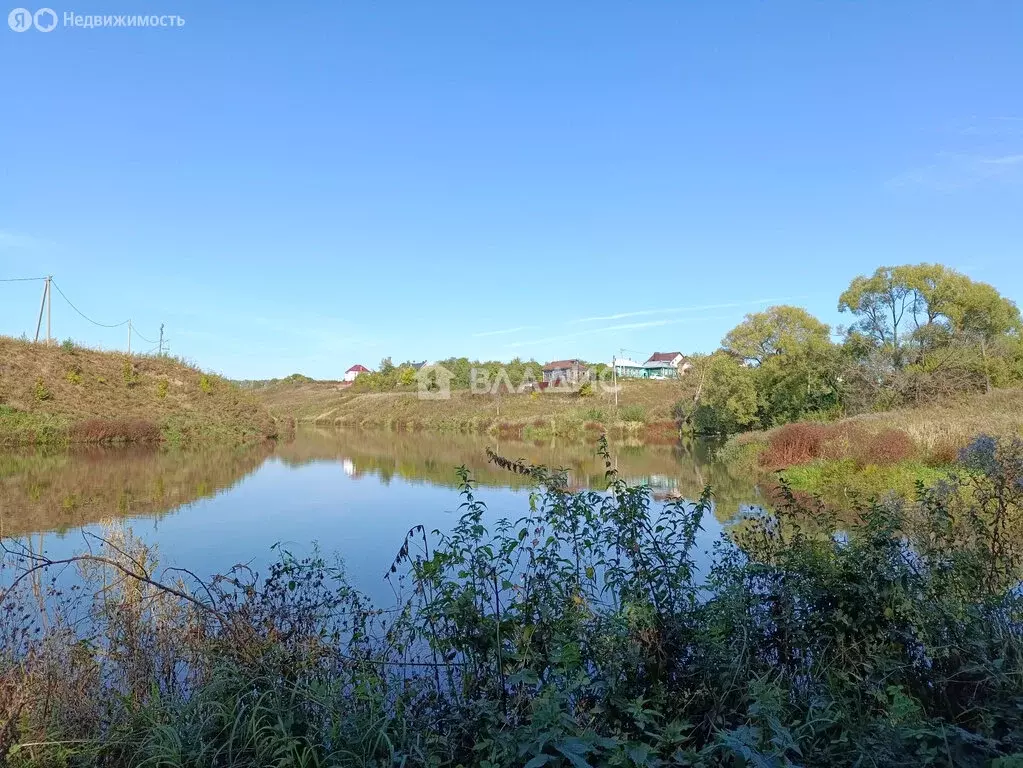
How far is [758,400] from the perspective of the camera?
33344 millimetres

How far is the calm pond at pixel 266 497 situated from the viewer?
928cm

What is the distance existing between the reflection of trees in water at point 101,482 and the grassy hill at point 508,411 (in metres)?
18.2

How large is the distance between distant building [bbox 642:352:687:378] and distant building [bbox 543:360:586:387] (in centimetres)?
1116

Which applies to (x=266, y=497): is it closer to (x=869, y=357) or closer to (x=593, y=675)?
(x=593, y=675)

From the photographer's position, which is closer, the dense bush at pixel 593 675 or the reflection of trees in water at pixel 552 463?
the dense bush at pixel 593 675

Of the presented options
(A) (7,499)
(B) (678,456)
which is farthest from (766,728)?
(B) (678,456)

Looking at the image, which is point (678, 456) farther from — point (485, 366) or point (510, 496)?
point (485, 366)

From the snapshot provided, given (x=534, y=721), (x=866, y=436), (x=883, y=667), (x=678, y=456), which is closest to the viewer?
(x=534, y=721)

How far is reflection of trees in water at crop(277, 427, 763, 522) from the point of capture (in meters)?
16.1

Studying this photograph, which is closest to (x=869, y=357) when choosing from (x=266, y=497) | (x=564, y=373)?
Answer: (x=266, y=497)

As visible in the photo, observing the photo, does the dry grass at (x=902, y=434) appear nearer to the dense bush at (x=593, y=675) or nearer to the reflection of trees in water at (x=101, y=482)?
the dense bush at (x=593, y=675)

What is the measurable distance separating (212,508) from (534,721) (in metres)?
11.9

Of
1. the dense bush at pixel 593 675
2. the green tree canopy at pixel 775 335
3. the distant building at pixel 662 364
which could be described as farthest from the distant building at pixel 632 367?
the dense bush at pixel 593 675

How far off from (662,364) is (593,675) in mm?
85213
